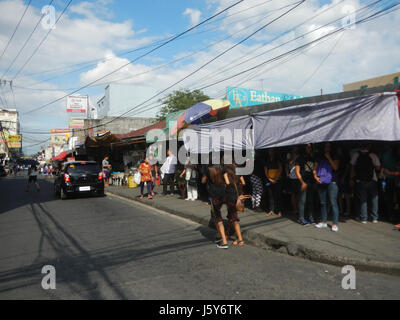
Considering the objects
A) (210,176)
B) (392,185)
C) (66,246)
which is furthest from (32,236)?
(392,185)

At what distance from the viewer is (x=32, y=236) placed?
6859 mm

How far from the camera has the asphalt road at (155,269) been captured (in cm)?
377

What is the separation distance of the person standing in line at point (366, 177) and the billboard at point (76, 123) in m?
34.7

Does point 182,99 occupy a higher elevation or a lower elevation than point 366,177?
higher

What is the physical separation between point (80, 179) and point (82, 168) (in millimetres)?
560

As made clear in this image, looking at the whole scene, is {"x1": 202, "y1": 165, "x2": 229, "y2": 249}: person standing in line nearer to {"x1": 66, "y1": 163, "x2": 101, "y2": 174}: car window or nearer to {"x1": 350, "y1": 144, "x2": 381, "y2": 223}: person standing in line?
{"x1": 350, "y1": 144, "x2": 381, "y2": 223}: person standing in line

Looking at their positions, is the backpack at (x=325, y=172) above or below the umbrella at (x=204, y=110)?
below

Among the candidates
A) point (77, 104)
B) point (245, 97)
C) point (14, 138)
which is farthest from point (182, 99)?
point (14, 138)

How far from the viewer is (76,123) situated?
1431 inches

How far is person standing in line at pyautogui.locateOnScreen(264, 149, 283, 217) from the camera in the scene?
7.98 meters

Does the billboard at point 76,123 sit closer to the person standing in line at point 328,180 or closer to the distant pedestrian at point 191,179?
the distant pedestrian at point 191,179

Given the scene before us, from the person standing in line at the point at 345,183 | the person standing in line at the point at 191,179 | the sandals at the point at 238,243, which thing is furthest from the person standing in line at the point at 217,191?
the person standing in line at the point at 191,179

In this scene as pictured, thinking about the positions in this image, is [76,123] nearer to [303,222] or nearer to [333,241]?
[303,222]
